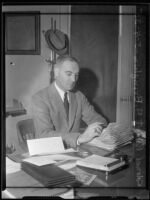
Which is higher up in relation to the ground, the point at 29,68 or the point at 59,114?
the point at 29,68

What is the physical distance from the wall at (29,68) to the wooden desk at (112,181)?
1.42 ft

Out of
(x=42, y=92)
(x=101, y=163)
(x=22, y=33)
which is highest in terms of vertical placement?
(x=22, y=33)

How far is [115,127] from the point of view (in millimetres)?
1961

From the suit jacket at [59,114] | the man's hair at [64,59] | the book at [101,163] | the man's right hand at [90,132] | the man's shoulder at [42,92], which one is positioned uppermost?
the man's hair at [64,59]

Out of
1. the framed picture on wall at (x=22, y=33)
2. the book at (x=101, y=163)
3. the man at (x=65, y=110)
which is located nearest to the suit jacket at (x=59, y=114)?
the man at (x=65, y=110)

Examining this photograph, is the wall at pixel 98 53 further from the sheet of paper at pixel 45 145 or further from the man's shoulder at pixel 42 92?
the sheet of paper at pixel 45 145

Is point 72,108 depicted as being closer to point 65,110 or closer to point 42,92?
point 65,110

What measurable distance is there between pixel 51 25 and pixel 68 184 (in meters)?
0.96

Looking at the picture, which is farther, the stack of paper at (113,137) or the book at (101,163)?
the stack of paper at (113,137)

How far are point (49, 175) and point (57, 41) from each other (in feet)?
2.64

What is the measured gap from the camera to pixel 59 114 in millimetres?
1966

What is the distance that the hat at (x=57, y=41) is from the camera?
193 cm

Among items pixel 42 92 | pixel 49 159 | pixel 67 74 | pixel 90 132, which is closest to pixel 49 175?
pixel 49 159

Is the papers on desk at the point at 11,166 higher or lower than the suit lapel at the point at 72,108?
lower
